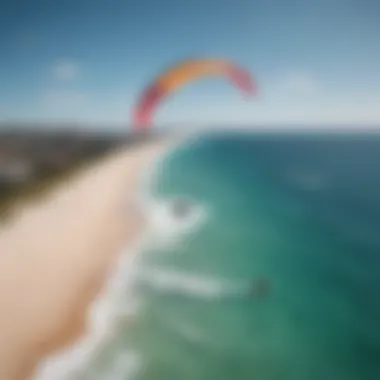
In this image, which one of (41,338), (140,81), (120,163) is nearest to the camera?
(41,338)

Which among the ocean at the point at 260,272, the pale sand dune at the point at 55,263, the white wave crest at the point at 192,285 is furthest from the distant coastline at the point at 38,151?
the white wave crest at the point at 192,285

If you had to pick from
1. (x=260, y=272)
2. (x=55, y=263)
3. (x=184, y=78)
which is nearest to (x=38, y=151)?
(x=55, y=263)

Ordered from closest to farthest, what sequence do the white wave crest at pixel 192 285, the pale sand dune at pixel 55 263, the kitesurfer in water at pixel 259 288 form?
the pale sand dune at pixel 55 263
the white wave crest at pixel 192 285
the kitesurfer in water at pixel 259 288

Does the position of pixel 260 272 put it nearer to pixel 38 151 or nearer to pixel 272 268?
pixel 272 268

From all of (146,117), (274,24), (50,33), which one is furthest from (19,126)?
(274,24)

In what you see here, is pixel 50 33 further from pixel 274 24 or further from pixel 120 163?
pixel 274 24

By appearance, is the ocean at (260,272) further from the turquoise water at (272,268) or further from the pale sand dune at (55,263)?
the pale sand dune at (55,263)

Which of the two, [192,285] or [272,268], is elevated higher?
[272,268]
